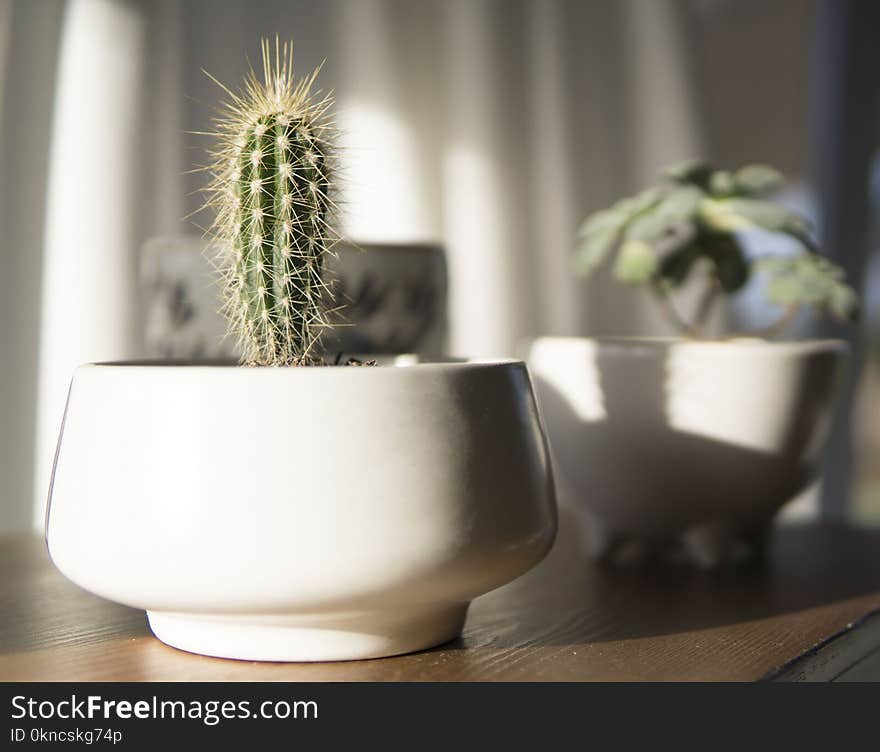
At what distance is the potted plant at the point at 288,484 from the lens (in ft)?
1.47

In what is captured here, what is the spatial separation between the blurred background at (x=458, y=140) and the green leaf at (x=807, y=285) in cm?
36

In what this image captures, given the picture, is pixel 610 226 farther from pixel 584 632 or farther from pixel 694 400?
pixel 584 632

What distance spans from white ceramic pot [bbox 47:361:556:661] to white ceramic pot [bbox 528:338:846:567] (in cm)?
28

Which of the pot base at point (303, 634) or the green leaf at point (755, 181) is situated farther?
the green leaf at point (755, 181)

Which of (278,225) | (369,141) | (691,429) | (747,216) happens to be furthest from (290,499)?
(369,141)

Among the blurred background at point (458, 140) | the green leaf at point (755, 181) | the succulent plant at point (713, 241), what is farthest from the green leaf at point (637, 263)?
the blurred background at point (458, 140)

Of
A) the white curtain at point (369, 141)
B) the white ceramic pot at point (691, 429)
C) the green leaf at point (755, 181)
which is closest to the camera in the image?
the white ceramic pot at point (691, 429)

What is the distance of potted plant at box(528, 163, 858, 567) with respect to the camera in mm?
747

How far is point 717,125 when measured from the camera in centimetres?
206

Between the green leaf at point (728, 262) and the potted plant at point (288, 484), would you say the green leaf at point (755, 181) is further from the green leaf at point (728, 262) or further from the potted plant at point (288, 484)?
the potted plant at point (288, 484)


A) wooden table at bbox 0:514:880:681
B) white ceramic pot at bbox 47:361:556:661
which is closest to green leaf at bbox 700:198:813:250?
Answer: wooden table at bbox 0:514:880:681

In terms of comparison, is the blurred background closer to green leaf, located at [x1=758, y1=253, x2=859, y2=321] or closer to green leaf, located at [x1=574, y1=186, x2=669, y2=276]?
green leaf, located at [x1=574, y1=186, x2=669, y2=276]

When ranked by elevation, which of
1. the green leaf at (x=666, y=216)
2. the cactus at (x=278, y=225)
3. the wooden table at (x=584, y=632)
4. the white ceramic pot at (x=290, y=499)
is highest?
the green leaf at (x=666, y=216)
